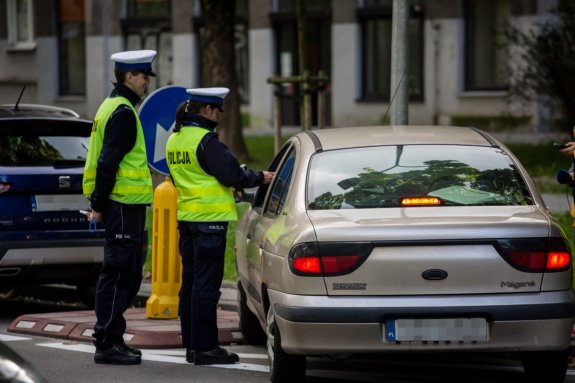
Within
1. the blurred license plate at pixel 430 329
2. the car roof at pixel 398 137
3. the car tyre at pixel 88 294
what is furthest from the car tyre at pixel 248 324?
the blurred license plate at pixel 430 329

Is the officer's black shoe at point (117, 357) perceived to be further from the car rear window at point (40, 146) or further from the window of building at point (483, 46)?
the window of building at point (483, 46)

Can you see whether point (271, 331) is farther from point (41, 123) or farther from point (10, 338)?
point (41, 123)

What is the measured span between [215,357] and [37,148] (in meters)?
2.82

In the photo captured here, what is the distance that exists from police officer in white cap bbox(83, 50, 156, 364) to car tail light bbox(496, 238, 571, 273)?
8.54 ft

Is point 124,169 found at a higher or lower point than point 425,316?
higher

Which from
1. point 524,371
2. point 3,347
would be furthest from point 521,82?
point 3,347

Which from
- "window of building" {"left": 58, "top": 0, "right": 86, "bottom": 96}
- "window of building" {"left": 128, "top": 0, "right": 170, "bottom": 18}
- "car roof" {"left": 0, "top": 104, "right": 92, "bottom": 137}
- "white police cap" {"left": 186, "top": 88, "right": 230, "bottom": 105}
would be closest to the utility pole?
"car roof" {"left": 0, "top": 104, "right": 92, "bottom": 137}

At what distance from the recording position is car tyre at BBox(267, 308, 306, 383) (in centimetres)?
782

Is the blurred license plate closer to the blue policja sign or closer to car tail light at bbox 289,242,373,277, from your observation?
car tail light at bbox 289,242,373,277

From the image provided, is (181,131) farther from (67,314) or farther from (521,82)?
(521,82)

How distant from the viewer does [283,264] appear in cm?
763

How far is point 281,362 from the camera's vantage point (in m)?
7.86

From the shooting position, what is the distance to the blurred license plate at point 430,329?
23.9 ft

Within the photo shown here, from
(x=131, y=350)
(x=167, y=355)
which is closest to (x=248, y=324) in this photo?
(x=167, y=355)
